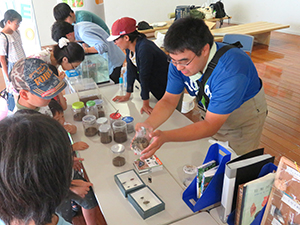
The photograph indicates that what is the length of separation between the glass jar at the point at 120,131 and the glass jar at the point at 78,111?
1.34 ft

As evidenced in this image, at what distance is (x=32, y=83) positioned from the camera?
1413mm

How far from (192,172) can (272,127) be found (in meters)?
2.29

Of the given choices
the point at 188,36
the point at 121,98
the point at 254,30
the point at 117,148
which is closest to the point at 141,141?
the point at 117,148

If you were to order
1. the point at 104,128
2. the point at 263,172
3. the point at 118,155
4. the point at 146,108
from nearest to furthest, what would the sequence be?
the point at 263,172, the point at 118,155, the point at 104,128, the point at 146,108

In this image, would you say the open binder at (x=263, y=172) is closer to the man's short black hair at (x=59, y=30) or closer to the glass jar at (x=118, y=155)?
the glass jar at (x=118, y=155)

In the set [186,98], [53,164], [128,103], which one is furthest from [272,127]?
[53,164]

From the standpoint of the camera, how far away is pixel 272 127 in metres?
3.18

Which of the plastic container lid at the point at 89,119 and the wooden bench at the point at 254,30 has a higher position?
the wooden bench at the point at 254,30

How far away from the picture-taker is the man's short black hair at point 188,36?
126cm

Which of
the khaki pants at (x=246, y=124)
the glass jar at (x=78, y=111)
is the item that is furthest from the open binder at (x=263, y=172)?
the glass jar at (x=78, y=111)

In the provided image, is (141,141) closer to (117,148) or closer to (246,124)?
(117,148)

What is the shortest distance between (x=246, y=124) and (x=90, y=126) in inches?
43.5

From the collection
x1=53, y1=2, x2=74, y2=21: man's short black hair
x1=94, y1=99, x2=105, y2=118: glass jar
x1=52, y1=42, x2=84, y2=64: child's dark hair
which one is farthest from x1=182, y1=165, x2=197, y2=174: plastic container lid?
x1=53, y1=2, x2=74, y2=21: man's short black hair

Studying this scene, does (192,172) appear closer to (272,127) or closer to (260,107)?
(260,107)
